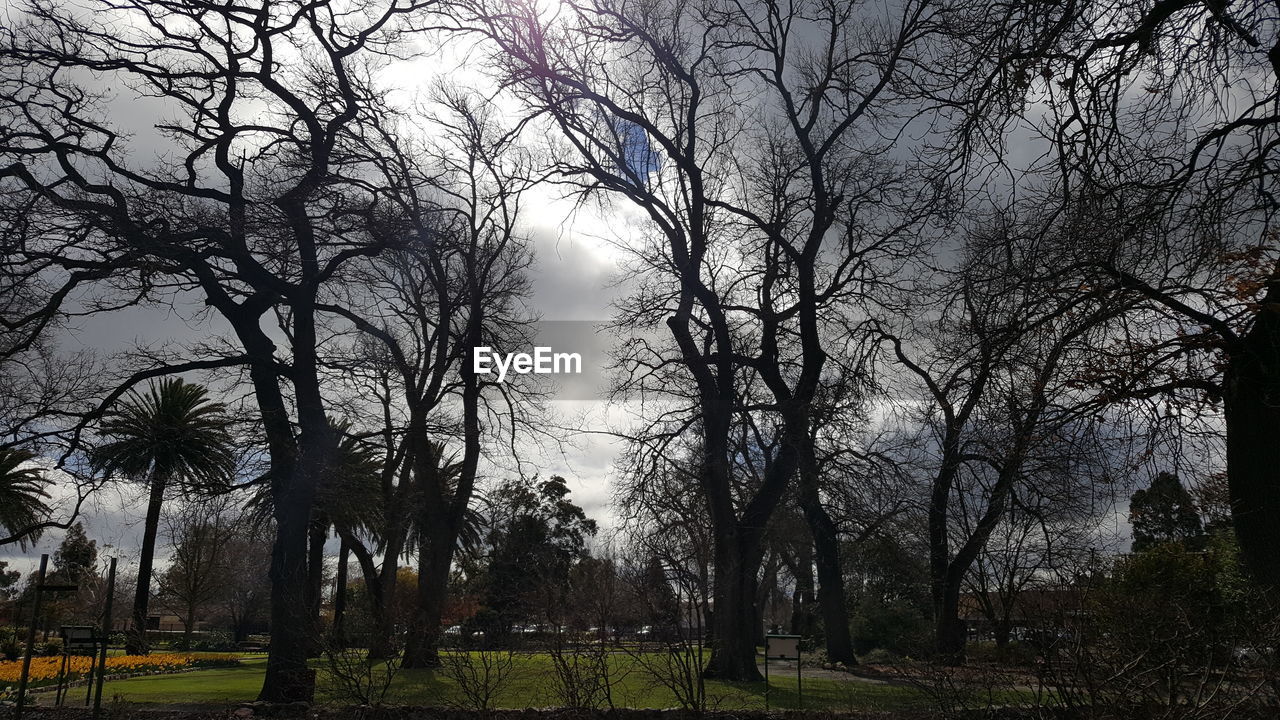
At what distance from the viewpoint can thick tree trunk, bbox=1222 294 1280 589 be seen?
8156mm

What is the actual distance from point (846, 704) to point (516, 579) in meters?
30.9

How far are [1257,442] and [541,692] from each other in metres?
11.0

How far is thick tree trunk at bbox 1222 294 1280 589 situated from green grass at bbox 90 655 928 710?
4.46m

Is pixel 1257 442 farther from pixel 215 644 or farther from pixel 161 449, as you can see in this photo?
pixel 215 644

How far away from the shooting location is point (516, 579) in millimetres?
42156

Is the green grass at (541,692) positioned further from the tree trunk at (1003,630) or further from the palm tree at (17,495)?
the palm tree at (17,495)

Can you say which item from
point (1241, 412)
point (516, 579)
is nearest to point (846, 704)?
point (1241, 412)

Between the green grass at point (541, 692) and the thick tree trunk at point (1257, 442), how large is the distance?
4459mm

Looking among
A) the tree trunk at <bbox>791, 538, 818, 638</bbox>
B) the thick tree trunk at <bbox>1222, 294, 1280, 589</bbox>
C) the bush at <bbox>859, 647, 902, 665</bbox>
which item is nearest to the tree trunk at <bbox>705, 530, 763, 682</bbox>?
the bush at <bbox>859, 647, 902, 665</bbox>

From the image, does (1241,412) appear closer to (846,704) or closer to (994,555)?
(994,555)

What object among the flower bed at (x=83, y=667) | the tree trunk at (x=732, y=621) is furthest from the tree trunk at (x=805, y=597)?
the flower bed at (x=83, y=667)

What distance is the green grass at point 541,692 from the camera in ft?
41.4

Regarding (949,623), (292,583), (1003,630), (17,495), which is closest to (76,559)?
(17,495)

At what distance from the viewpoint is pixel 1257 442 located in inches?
337
